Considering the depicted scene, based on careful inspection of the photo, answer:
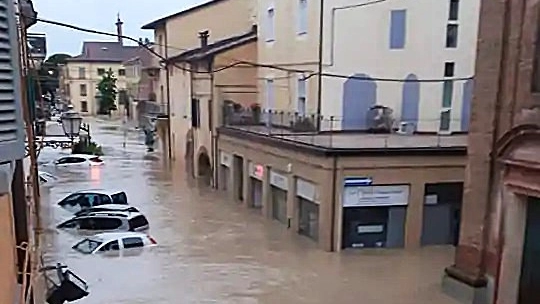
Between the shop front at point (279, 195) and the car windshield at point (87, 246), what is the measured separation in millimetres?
6327

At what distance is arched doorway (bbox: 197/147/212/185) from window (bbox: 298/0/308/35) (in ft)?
28.1

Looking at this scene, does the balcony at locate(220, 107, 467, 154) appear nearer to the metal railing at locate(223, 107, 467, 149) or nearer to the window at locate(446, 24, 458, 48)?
the metal railing at locate(223, 107, 467, 149)

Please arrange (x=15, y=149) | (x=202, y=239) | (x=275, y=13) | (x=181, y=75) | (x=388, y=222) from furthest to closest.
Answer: (x=181, y=75) → (x=275, y=13) → (x=202, y=239) → (x=388, y=222) → (x=15, y=149)

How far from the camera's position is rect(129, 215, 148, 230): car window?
20219 millimetres

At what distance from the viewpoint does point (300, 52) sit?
24.8 m

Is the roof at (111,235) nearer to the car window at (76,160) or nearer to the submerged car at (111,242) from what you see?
the submerged car at (111,242)

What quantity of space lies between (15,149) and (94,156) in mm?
36286

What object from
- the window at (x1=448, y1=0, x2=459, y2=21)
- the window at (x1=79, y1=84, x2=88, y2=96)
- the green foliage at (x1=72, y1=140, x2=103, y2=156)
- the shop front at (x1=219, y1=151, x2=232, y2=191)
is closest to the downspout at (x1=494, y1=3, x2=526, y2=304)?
the window at (x1=448, y1=0, x2=459, y2=21)

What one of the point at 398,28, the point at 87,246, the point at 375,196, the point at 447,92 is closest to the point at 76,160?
the point at 87,246

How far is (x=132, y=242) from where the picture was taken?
18.1 m

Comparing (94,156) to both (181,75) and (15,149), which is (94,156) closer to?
(181,75)

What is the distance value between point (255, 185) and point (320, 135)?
3809 mm

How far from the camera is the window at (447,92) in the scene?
22953 millimetres

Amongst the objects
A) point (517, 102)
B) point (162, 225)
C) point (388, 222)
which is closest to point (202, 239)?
point (162, 225)
